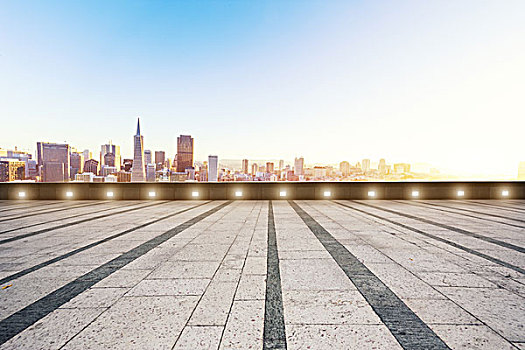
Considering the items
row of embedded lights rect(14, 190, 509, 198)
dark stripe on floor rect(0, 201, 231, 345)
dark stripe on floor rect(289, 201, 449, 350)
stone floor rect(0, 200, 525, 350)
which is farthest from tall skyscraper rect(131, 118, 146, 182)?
dark stripe on floor rect(289, 201, 449, 350)

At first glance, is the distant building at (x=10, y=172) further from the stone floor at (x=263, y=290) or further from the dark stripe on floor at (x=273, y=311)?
the dark stripe on floor at (x=273, y=311)

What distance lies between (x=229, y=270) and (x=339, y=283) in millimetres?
1954

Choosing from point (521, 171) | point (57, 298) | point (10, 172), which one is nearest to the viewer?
point (57, 298)

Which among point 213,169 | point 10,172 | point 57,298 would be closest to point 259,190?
point 213,169

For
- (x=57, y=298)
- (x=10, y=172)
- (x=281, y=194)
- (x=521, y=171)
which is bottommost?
(x=57, y=298)

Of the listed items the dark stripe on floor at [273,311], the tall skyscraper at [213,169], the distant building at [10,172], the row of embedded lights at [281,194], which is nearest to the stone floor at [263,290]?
the dark stripe on floor at [273,311]

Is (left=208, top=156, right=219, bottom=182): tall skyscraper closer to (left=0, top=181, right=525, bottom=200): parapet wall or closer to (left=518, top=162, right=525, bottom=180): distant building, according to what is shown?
(left=0, top=181, right=525, bottom=200): parapet wall

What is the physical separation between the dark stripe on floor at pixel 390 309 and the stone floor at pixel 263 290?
18 mm

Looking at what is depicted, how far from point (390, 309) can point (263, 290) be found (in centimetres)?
174

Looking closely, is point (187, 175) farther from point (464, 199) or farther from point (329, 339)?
point (464, 199)

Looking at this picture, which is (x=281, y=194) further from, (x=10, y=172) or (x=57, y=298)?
(x=10, y=172)

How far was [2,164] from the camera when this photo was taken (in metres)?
19.4

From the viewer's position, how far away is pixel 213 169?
66.8 ft

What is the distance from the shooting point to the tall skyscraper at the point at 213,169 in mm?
18913
